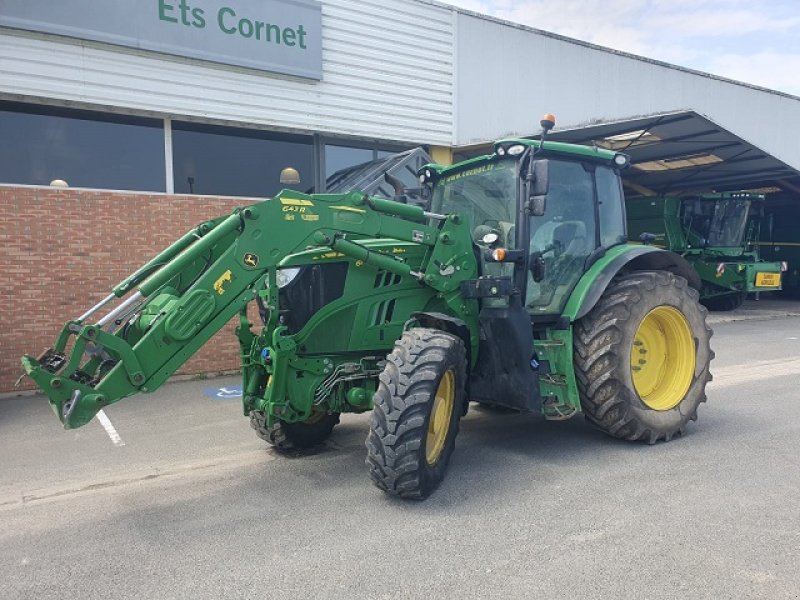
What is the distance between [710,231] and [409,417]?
15.8 metres

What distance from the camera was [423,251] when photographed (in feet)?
15.4

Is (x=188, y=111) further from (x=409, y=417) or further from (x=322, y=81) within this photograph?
(x=409, y=417)

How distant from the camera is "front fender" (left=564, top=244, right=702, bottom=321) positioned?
4898mm

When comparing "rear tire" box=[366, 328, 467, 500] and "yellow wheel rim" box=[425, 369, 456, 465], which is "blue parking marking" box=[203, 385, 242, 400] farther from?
"rear tire" box=[366, 328, 467, 500]

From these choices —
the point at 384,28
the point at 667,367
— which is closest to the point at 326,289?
the point at 667,367

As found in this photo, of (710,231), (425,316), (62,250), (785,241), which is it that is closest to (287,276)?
(425,316)

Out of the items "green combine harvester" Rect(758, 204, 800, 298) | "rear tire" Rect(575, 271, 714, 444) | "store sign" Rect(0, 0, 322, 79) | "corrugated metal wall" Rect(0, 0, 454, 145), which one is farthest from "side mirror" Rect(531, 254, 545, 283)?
"green combine harvester" Rect(758, 204, 800, 298)

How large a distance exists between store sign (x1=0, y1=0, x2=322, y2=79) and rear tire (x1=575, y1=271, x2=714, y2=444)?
6594 mm

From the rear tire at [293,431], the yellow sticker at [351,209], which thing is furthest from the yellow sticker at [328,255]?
the rear tire at [293,431]

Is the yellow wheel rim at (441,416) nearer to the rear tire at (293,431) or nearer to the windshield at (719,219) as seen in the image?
the rear tire at (293,431)

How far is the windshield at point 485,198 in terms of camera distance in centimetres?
496

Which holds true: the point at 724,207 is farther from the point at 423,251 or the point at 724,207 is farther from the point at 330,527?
the point at 330,527

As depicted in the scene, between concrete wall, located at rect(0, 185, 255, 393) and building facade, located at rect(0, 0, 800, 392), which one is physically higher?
building facade, located at rect(0, 0, 800, 392)

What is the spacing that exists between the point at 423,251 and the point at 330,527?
2.04 meters
